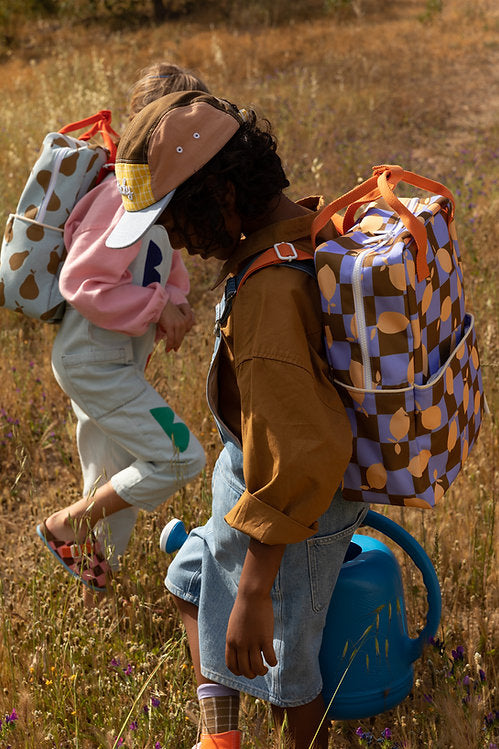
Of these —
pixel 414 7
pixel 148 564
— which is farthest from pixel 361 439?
pixel 414 7

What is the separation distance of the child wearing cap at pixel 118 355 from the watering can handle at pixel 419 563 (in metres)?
0.78

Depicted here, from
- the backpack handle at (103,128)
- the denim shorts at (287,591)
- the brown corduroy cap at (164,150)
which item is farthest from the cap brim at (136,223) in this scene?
the backpack handle at (103,128)

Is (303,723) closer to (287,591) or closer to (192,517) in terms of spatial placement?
(287,591)

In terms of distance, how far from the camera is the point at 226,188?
1.55m

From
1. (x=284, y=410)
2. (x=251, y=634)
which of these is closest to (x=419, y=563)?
(x=251, y=634)

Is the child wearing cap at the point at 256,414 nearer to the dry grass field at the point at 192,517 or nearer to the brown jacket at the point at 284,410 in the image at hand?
the brown jacket at the point at 284,410

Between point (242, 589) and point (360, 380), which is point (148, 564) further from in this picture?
point (360, 380)

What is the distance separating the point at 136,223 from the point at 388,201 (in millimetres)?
516

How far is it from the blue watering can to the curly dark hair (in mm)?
831

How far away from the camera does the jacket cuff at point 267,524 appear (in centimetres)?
144

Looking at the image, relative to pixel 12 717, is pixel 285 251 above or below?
above

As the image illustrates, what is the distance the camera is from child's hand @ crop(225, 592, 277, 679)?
4.98 feet

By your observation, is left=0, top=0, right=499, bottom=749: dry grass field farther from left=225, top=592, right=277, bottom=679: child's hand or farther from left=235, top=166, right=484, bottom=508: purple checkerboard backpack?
left=235, top=166, right=484, bottom=508: purple checkerboard backpack

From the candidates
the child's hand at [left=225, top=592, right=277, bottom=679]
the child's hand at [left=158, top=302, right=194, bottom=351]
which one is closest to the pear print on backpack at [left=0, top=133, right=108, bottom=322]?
the child's hand at [left=158, top=302, right=194, bottom=351]
